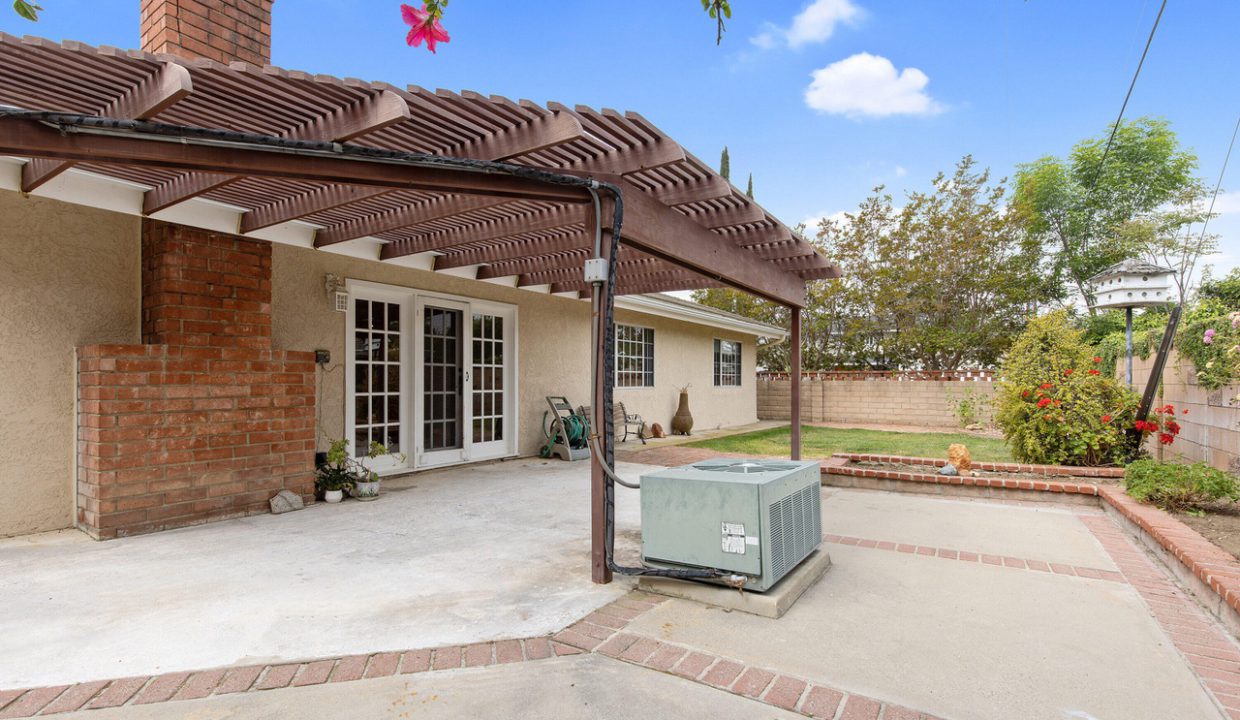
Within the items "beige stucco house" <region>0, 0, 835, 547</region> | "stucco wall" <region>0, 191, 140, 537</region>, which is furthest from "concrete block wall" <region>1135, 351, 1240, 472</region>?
"stucco wall" <region>0, 191, 140, 537</region>

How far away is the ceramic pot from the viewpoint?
549 cm

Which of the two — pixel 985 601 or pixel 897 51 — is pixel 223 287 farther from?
pixel 897 51

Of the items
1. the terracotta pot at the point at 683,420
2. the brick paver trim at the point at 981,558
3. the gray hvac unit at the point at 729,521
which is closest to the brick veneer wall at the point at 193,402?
the gray hvac unit at the point at 729,521

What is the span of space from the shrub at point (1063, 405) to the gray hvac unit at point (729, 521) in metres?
4.48

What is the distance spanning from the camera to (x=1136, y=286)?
21.0 ft

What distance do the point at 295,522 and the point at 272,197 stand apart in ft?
7.94

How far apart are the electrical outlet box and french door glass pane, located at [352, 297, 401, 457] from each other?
12.6 ft

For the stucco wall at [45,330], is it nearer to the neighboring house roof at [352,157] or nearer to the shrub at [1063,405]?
the neighboring house roof at [352,157]

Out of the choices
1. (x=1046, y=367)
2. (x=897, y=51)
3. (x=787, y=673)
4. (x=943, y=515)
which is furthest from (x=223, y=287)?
(x=897, y=51)

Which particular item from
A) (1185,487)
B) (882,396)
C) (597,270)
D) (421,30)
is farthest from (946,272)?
(421,30)

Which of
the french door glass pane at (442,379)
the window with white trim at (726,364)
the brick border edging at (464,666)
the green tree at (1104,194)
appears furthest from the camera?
the green tree at (1104,194)

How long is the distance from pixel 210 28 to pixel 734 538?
5753 mm

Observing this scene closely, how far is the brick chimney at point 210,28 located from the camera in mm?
4800

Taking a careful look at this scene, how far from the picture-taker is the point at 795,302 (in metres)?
6.27
